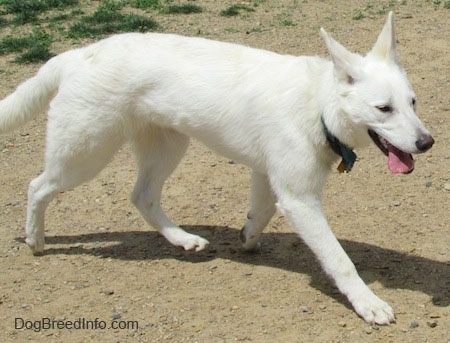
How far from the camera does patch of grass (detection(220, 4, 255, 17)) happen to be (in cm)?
1050

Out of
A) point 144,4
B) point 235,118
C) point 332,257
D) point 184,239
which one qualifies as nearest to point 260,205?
point 184,239

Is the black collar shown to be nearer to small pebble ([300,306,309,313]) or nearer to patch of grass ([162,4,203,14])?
small pebble ([300,306,309,313])

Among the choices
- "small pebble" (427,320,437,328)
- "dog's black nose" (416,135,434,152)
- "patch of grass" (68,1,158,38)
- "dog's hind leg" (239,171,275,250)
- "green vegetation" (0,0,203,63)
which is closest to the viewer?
"dog's black nose" (416,135,434,152)

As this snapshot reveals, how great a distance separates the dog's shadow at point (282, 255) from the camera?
554 centimetres

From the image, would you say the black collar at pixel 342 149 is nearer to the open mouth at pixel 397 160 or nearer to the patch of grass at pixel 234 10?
the open mouth at pixel 397 160

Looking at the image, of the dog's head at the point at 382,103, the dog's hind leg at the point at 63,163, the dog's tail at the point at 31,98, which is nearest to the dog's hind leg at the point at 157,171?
the dog's hind leg at the point at 63,163

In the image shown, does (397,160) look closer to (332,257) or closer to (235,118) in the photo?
(332,257)

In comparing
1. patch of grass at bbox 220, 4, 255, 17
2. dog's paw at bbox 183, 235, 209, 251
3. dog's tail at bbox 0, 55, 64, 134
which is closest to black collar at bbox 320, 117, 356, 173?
dog's paw at bbox 183, 235, 209, 251

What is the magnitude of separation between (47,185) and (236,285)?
139 cm

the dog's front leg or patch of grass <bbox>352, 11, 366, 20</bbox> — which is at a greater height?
the dog's front leg

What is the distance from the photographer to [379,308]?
5023mm

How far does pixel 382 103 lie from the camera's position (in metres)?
4.77

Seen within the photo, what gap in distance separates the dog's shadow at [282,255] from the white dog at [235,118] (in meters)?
0.16

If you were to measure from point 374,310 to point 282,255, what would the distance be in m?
1.10
